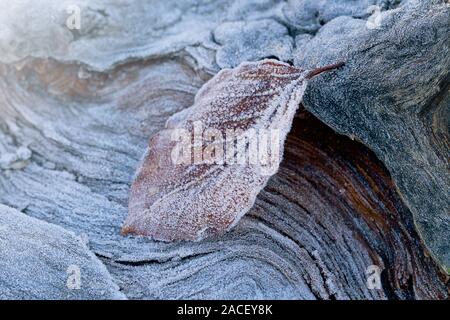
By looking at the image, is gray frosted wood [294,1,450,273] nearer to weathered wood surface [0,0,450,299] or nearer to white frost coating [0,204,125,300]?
weathered wood surface [0,0,450,299]

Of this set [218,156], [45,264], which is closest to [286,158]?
[218,156]

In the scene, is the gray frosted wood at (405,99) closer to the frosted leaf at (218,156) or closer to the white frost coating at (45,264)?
the frosted leaf at (218,156)

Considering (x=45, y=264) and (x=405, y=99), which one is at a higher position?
(x=405, y=99)

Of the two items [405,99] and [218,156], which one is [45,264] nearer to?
[218,156]

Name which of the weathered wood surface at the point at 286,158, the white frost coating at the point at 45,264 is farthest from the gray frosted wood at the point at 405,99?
the white frost coating at the point at 45,264

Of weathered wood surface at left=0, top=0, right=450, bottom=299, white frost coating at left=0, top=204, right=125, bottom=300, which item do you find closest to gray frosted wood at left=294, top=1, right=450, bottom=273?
weathered wood surface at left=0, top=0, right=450, bottom=299

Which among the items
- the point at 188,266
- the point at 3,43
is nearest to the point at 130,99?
the point at 3,43

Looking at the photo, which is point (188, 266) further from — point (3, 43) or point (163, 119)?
point (3, 43)
